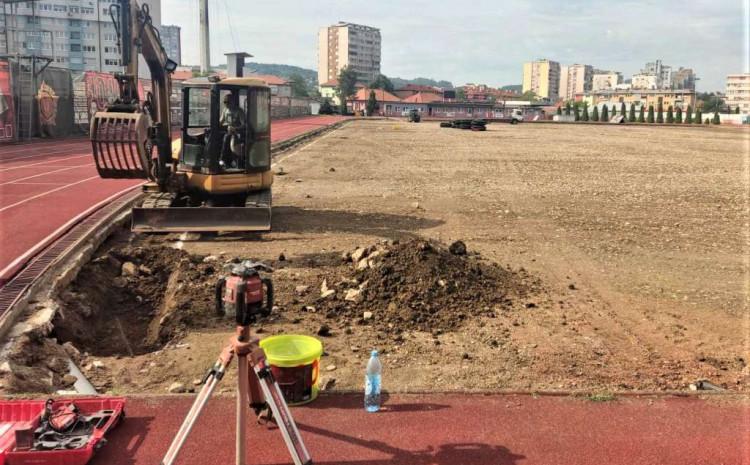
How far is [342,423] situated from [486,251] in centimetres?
625

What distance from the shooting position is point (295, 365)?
185 inches

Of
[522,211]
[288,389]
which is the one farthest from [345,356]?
[522,211]

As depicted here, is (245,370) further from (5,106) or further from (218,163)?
(5,106)

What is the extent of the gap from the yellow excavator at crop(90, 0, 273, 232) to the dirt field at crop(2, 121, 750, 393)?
1.46 ft

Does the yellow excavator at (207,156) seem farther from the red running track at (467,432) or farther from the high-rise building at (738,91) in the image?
the high-rise building at (738,91)

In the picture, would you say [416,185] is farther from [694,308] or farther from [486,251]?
[694,308]

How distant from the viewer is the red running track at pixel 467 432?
4246 mm

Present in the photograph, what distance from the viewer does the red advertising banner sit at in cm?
2733

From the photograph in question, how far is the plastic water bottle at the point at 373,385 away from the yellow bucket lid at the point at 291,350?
0.42 meters

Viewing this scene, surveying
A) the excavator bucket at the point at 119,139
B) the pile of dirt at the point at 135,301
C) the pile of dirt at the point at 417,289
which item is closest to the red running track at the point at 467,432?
the pile of dirt at the point at 417,289

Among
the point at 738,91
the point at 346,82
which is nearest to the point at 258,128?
the point at 346,82

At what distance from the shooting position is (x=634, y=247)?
10945mm

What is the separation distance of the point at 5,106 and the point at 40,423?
28.3 m

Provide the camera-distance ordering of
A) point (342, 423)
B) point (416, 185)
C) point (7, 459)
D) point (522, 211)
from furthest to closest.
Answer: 1. point (416, 185)
2. point (522, 211)
3. point (342, 423)
4. point (7, 459)
